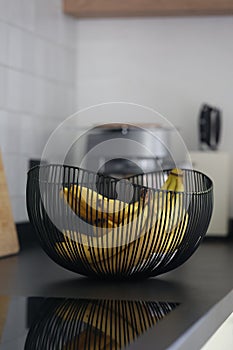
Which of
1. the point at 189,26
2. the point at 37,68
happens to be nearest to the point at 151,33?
the point at 189,26

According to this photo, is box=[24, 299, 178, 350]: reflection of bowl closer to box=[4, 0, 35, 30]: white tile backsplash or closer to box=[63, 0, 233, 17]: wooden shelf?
box=[4, 0, 35, 30]: white tile backsplash

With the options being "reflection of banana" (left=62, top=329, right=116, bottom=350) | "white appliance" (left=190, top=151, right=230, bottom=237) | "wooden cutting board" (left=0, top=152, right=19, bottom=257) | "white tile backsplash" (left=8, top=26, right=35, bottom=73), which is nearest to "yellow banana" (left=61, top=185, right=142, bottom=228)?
"reflection of banana" (left=62, top=329, right=116, bottom=350)

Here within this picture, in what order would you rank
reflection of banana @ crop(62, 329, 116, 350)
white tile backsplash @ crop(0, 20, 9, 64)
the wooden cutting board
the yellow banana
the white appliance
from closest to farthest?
reflection of banana @ crop(62, 329, 116, 350) → the yellow banana → the wooden cutting board → white tile backsplash @ crop(0, 20, 9, 64) → the white appliance

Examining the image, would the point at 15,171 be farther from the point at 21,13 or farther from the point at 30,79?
the point at 21,13

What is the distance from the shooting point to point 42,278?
4.90ft

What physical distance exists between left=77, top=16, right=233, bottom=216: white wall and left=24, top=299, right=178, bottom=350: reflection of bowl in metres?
1.56

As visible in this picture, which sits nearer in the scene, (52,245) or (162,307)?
(162,307)

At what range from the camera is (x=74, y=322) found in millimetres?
1037

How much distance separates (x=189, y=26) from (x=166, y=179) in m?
1.38

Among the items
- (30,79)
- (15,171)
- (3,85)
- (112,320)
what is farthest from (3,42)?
(112,320)

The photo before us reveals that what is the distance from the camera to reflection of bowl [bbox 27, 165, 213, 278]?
1.30 metres

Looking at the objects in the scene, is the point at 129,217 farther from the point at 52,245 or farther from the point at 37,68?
the point at 37,68

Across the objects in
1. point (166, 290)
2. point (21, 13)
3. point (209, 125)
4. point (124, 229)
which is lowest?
point (166, 290)

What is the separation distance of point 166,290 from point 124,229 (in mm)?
139
